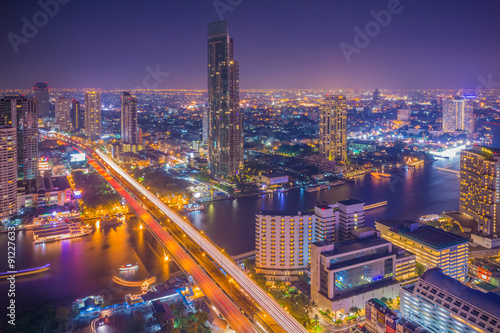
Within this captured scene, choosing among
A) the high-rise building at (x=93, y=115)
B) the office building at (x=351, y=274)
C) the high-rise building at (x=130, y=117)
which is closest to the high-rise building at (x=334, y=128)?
the high-rise building at (x=130, y=117)

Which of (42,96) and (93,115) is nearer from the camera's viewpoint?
(93,115)

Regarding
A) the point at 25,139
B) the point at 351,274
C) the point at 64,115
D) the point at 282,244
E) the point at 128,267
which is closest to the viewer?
the point at 351,274

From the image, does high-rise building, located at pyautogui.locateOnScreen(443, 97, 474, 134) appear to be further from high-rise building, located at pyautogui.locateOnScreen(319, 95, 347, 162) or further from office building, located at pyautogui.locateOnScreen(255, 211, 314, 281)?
office building, located at pyautogui.locateOnScreen(255, 211, 314, 281)

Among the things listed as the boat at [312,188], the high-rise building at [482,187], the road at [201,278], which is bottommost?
the road at [201,278]

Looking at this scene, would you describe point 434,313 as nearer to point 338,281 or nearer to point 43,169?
point 338,281

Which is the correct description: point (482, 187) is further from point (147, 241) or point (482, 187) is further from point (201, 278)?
point (147, 241)

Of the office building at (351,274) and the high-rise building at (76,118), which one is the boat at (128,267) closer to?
the office building at (351,274)

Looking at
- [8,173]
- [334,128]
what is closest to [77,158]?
[8,173]

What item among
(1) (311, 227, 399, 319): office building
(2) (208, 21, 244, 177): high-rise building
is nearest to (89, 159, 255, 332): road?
(1) (311, 227, 399, 319): office building
